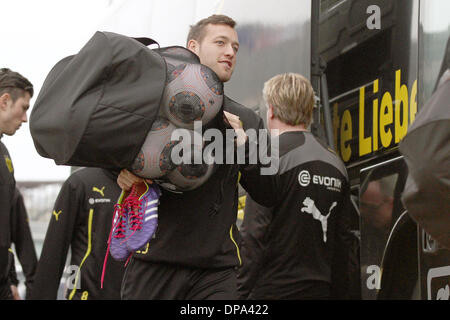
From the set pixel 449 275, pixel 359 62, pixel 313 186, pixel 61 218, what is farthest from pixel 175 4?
pixel 449 275

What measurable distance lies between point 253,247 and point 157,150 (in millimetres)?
1202

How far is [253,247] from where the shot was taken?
13.4 feet

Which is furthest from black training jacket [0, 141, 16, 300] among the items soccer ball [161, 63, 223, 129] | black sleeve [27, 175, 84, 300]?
soccer ball [161, 63, 223, 129]

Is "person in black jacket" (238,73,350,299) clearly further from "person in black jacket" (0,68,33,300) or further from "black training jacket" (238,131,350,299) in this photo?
Result: "person in black jacket" (0,68,33,300)

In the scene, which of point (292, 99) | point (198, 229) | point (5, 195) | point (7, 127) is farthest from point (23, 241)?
point (198, 229)

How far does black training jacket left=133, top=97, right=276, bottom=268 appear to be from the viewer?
3312 mm

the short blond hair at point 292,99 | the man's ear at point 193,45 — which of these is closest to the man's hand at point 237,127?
the man's ear at point 193,45

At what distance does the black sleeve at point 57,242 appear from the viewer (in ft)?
17.3

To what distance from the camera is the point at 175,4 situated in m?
7.46

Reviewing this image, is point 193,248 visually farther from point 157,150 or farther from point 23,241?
point 23,241

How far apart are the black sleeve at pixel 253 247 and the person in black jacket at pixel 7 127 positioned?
150 centimetres

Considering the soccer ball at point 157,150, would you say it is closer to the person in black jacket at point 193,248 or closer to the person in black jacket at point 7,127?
the person in black jacket at point 193,248

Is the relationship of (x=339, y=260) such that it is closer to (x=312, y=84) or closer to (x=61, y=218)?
(x=312, y=84)

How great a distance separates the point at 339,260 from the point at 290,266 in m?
0.39
